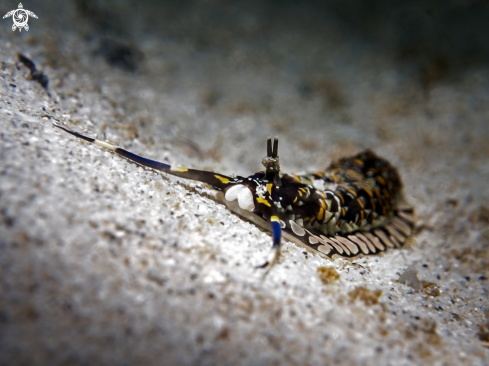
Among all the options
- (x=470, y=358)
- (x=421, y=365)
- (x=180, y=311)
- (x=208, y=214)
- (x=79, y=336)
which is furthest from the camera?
(x=208, y=214)

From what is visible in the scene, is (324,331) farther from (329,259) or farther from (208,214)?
(208,214)

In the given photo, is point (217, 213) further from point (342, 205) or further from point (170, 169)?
point (342, 205)

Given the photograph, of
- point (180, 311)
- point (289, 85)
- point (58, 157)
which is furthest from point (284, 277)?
point (289, 85)

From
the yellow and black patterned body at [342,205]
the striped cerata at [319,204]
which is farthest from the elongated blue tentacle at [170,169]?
the yellow and black patterned body at [342,205]

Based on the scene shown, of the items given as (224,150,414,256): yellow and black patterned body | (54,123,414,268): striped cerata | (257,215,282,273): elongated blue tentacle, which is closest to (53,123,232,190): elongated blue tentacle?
(54,123,414,268): striped cerata

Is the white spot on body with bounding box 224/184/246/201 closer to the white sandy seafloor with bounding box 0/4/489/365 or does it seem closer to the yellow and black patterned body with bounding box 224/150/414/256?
the yellow and black patterned body with bounding box 224/150/414/256

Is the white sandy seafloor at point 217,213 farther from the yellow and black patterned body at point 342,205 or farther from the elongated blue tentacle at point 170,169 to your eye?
the yellow and black patterned body at point 342,205
